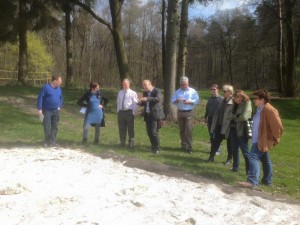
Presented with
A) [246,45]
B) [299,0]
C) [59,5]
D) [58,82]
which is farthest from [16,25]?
[246,45]

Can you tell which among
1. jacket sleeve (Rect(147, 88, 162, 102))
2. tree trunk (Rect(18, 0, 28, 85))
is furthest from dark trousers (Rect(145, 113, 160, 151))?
tree trunk (Rect(18, 0, 28, 85))

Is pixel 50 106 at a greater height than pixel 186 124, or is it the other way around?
pixel 50 106

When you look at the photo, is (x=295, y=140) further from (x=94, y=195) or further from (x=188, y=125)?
(x=94, y=195)

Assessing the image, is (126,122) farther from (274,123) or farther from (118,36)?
(118,36)

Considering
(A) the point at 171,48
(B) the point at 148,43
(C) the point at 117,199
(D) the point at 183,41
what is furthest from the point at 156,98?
(B) the point at 148,43

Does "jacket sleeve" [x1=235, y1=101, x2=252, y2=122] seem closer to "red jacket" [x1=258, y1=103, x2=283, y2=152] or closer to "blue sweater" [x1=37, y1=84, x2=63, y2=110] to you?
"red jacket" [x1=258, y1=103, x2=283, y2=152]

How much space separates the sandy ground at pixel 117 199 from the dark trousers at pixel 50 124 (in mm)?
2284

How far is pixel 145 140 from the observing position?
13.4 meters

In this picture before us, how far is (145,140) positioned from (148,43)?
1860 inches

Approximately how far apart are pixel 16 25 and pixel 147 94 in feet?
59.9

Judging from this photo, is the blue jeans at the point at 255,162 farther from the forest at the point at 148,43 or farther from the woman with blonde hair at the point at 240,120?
the forest at the point at 148,43

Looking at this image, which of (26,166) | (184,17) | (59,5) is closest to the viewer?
(26,166)

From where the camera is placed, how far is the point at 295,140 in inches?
688

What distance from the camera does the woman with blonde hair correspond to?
8.97 metres
